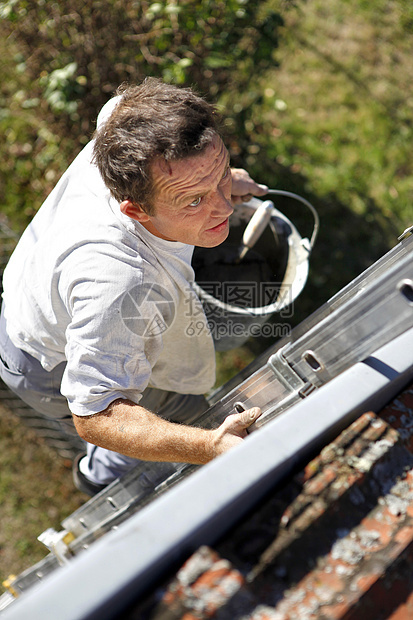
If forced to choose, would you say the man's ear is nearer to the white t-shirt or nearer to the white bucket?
the white t-shirt

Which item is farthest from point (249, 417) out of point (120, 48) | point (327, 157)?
point (327, 157)

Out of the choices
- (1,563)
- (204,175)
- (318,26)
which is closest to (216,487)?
(204,175)

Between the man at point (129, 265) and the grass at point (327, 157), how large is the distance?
154 centimetres

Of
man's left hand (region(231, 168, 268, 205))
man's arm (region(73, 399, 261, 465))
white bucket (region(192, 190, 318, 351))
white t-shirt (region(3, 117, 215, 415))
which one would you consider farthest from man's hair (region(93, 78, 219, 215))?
white bucket (region(192, 190, 318, 351))

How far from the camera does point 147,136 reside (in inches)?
58.7

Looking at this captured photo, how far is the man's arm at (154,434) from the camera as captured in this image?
4.48 feet

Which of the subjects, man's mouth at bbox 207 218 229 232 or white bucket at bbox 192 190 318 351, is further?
white bucket at bbox 192 190 318 351

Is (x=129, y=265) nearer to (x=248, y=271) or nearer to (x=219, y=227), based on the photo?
(x=219, y=227)

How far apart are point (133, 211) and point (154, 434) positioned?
732mm

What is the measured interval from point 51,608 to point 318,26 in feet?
16.6

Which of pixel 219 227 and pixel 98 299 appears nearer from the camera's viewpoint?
pixel 98 299

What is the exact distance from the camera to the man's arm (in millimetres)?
1366

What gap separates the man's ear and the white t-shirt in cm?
2

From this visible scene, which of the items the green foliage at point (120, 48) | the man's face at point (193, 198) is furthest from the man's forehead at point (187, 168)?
the green foliage at point (120, 48)
